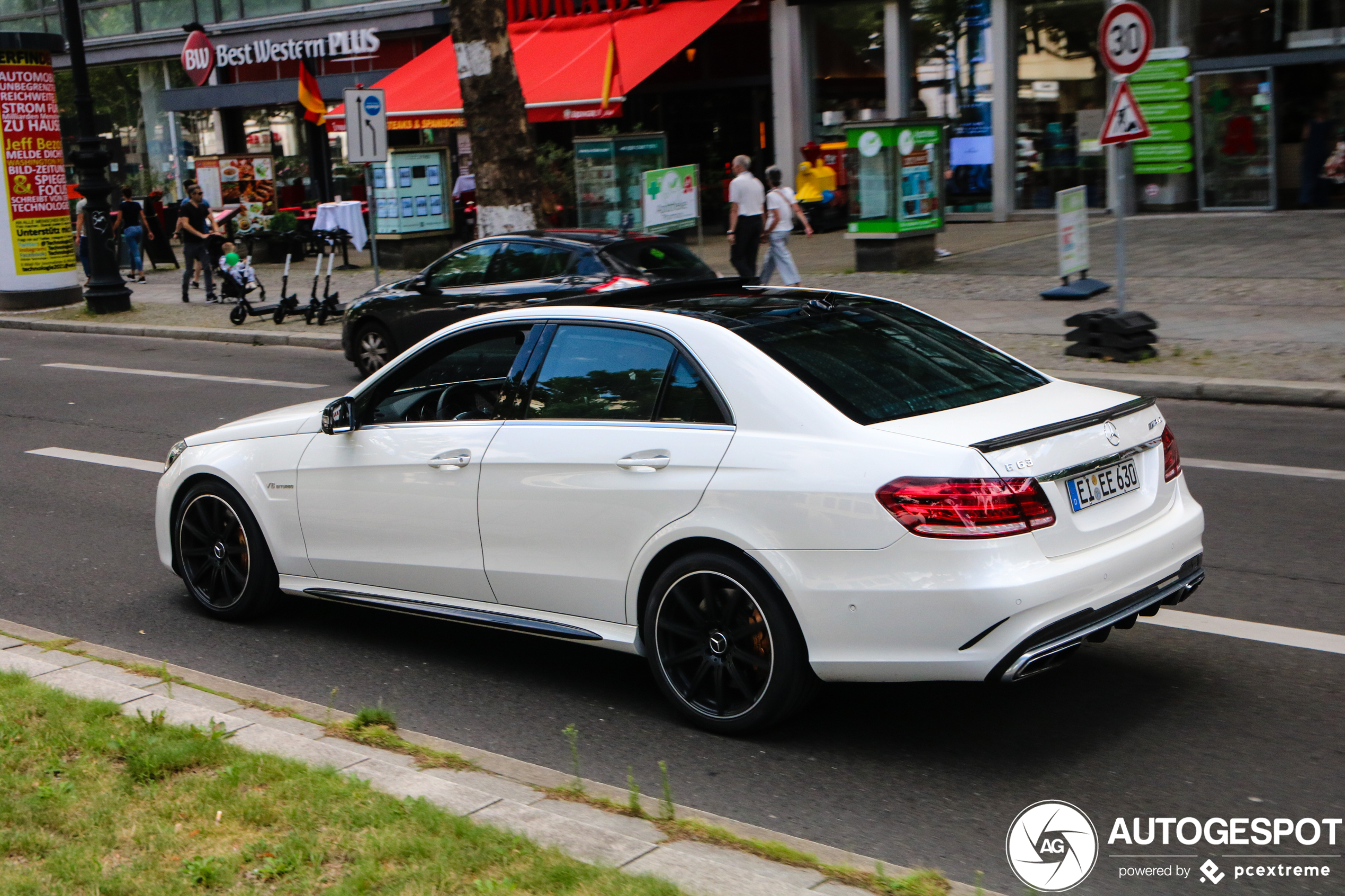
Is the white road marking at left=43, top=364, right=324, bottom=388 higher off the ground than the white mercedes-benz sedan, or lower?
lower

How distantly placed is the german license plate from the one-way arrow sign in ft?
27.1

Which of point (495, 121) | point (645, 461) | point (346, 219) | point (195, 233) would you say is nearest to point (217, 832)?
point (645, 461)

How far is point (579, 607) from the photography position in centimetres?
521

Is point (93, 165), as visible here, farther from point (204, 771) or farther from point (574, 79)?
point (204, 771)

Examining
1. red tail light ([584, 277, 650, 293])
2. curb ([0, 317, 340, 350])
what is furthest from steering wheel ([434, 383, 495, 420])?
curb ([0, 317, 340, 350])

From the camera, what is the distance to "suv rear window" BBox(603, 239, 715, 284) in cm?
1244

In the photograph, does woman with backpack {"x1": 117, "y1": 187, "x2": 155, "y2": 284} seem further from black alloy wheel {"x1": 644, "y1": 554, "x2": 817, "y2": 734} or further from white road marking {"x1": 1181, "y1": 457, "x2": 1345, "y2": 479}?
black alloy wheel {"x1": 644, "y1": 554, "x2": 817, "y2": 734}

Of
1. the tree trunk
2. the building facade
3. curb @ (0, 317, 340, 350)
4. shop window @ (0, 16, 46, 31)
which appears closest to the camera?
the tree trunk

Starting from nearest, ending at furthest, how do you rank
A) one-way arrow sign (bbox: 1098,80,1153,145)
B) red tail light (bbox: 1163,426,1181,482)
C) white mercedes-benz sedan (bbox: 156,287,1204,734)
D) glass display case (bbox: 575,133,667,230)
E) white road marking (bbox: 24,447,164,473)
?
white mercedes-benz sedan (bbox: 156,287,1204,734) → red tail light (bbox: 1163,426,1181,482) → white road marking (bbox: 24,447,164,473) → one-way arrow sign (bbox: 1098,80,1153,145) → glass display case (bbox: 575,133,667,230)

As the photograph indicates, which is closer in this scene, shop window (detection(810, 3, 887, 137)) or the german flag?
shop window (detection(810, 3, 887, 137))

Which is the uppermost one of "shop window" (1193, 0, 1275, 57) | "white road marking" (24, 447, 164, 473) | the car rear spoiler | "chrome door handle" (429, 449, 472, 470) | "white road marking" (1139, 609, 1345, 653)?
"shop window" (1193, 0, 1275, 57)

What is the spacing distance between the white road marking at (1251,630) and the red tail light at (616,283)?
22.7 ft

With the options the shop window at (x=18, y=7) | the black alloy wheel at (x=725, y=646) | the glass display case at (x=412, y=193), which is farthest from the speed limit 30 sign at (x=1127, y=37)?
the shop window at (x=18, y=7)

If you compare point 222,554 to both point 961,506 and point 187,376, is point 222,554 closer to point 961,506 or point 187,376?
point 961,506
